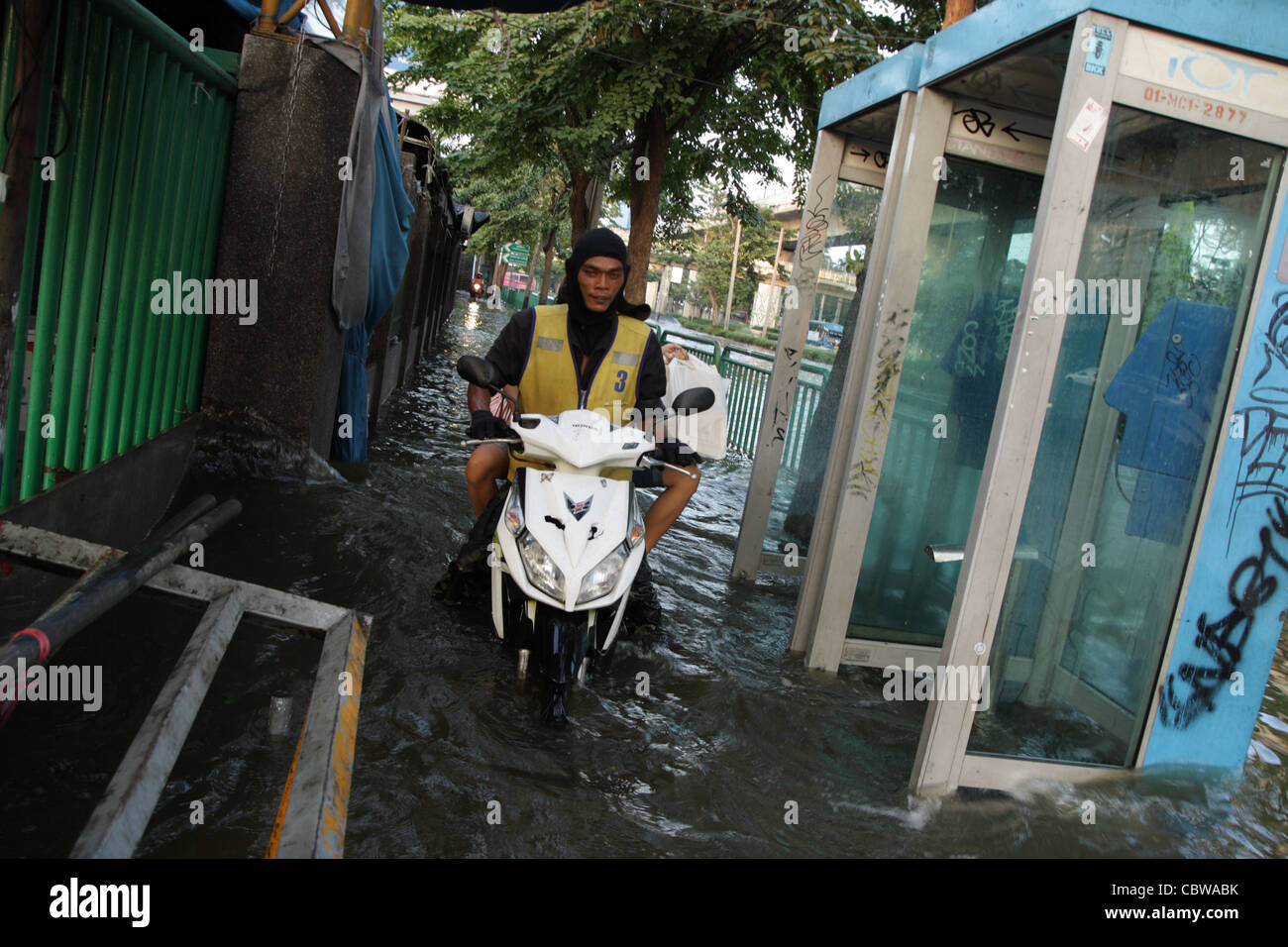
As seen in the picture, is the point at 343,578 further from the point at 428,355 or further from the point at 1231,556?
the point at 428,355

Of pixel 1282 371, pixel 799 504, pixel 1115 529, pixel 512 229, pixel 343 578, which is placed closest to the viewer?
pixel 1282 371

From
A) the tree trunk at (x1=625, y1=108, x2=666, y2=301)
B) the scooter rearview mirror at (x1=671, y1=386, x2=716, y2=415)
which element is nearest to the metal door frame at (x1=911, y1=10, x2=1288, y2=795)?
the scooter rearview mirror at (x1=671, y1=386, x2=716, y2=415)

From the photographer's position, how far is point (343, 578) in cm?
454

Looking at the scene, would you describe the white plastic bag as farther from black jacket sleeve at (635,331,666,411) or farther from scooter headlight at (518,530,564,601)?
scooter headlight at (518,530,564,601)

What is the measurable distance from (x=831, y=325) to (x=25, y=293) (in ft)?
14.7

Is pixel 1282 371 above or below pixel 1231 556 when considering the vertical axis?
above

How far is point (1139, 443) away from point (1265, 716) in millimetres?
2134

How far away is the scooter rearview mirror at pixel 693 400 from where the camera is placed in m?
3.81

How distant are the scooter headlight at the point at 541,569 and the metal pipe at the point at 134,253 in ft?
6.16

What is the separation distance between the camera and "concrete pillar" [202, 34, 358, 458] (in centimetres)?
523

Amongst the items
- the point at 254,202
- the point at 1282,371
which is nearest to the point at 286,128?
the point at 254,202

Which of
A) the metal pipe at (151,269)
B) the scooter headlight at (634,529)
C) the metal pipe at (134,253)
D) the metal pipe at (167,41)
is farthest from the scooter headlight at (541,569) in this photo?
the metal pipe at (167,41)

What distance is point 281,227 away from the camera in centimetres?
532

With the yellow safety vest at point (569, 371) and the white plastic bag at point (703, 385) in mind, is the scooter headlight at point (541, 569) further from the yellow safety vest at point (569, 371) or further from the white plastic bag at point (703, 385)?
the white plastic bag at point (703, 385)
